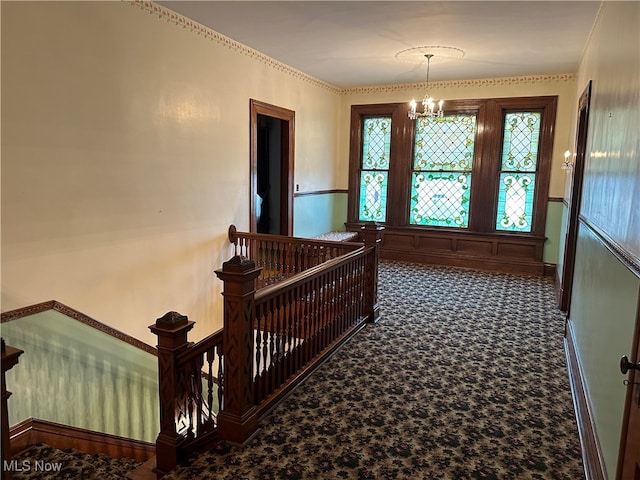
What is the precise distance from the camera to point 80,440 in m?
3.11

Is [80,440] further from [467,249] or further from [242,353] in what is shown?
[467,249]

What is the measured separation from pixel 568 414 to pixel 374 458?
1.29 meters

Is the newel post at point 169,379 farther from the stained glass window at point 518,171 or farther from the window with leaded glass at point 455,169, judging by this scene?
the stained glass window at point 518,171

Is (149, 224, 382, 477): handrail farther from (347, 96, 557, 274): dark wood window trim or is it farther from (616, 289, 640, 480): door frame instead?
(347, 96, 557, 274): dark wood window trim

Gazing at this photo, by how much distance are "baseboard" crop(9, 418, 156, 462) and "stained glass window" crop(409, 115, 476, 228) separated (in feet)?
18.0

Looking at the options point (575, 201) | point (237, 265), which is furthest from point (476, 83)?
point (237, 265)

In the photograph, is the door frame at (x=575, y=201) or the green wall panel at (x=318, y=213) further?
the green wall panel at (x=318, y=213)

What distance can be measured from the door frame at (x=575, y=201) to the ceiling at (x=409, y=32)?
77 cm

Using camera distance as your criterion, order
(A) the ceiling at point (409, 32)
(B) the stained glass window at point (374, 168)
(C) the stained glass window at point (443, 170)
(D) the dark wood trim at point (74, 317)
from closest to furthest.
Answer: (D) the dark wood trim at point (74, 317), (A) the ceiling at point (409, 32), (C) the stained glass window at point (443, 170), (B) the stained glass window at point (374, 168)

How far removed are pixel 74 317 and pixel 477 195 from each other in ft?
18.6

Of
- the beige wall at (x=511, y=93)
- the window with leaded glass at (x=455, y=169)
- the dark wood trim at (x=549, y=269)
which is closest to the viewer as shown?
the beige wall at (x=511, y=93)

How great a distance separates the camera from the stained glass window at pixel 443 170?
7043 millimetres

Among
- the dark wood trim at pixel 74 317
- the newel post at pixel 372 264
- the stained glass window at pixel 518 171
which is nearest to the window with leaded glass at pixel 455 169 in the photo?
the stained glass window at pixel 518 171

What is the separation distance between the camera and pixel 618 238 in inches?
85.4
